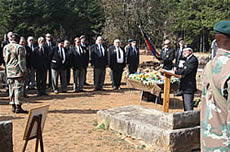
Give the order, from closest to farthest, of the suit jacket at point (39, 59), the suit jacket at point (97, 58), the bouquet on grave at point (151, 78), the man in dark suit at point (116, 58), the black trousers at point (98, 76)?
1. the bouquet on grave at point (151, 78)
2. the suit jacket at point (39, 59)
3. the suit jacket at point (97, 58)
4. the black trousers at point (98, 76)
5. the man in dark suit at point (116, 58)

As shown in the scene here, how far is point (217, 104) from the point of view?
260 centimetres

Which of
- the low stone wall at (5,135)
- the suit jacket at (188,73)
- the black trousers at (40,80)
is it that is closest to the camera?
the low stone wall at (5,135)

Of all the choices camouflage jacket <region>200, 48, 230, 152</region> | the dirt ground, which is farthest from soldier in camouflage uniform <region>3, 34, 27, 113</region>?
camouflage jacket <region>200, 48, 230, 152</region>

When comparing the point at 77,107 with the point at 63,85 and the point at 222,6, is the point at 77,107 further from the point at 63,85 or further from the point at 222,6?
the point at 222,6

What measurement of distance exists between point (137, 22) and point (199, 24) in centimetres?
2076

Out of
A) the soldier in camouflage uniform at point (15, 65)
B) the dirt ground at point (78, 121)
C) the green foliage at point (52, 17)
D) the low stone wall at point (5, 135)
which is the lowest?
the dirt ground at point (78, 121)

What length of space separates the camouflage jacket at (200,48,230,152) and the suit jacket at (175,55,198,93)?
4.22m

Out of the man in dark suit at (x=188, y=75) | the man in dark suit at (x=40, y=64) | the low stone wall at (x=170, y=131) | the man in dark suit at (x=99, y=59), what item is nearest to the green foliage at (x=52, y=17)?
the man in dark suit at (x=99, y=59)

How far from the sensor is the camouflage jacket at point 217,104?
8.25ft

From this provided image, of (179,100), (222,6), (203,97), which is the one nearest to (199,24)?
(222,6)

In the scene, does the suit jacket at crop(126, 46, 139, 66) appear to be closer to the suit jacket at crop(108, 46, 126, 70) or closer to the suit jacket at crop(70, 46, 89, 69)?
the suit jacket at crop(108, 46, 126, 70)

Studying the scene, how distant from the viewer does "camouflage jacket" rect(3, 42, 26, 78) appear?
7.79 meters

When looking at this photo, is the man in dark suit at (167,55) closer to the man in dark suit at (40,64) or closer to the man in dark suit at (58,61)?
the man in dark suit at (58,61)

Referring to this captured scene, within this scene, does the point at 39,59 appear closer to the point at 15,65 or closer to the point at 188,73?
the point at 15,65
